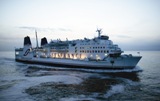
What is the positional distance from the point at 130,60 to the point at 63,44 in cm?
2395

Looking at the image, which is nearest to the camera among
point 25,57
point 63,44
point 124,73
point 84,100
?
point 84,100

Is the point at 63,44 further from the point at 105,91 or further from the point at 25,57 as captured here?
the point at 105,91

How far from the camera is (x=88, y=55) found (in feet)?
148

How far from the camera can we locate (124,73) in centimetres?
3778

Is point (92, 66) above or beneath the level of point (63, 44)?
beneath

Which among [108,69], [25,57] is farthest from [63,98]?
[25,57]

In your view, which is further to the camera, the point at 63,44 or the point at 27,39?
the point at 27,39

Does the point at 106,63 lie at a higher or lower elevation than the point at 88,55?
lower

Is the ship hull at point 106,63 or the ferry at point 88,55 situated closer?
the ship hull at point 106,63

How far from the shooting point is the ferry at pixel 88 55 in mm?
39156

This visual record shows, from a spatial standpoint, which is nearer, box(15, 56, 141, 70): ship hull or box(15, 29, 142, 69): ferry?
box(15, 56, 141, 70): ship hull

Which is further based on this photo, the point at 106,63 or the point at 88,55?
the point at 88,55

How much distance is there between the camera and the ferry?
39.2 meters

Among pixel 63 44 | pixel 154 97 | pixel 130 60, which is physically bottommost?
pixel 154 97
